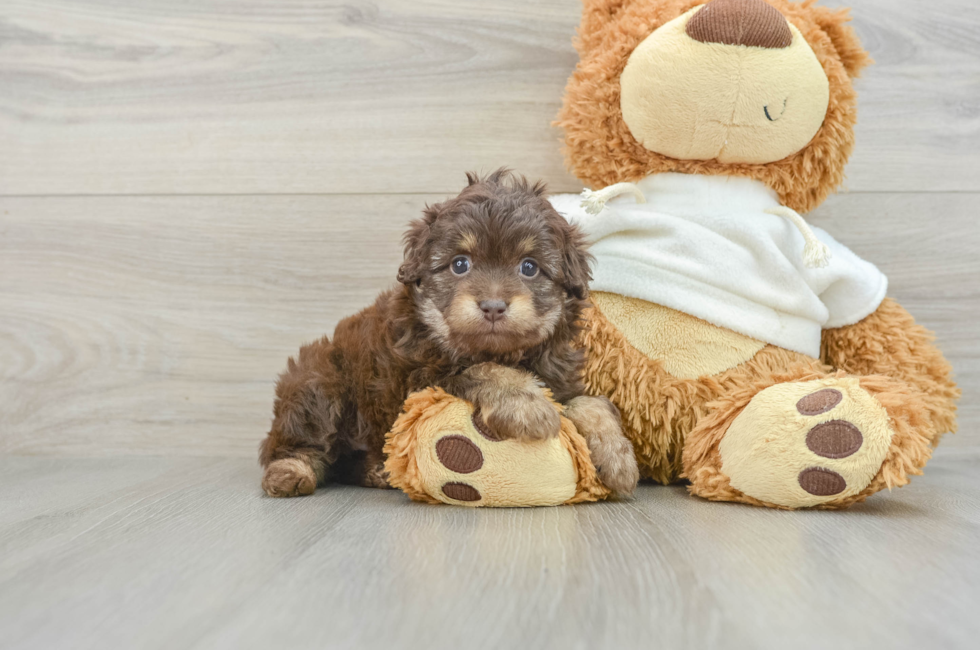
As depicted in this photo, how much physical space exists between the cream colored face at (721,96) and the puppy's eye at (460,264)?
1.95 feet

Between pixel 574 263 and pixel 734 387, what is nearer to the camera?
pixel 574 263

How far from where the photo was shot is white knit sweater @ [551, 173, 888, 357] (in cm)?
171

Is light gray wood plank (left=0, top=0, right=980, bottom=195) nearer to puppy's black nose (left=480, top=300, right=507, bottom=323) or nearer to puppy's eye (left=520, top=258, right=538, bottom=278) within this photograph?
puppy's eye (left=520, top=258, right=538, bottom=278)

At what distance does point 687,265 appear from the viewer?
171cm

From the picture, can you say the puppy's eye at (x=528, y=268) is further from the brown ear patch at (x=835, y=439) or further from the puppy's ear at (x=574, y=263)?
the brown ear patch at (x=835, y=439)

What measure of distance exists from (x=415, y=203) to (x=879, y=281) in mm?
1245

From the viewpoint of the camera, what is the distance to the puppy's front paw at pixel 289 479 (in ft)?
5.26

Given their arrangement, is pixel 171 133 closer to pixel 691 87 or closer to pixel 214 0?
pixel 214 0

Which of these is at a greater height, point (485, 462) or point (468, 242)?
point (468, 242)

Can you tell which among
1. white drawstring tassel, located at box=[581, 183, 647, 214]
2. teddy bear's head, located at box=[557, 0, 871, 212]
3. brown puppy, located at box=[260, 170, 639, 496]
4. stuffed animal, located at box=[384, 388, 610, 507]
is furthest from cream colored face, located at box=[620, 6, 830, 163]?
stuffed animal, located at box=[384, 388, 610, 507]

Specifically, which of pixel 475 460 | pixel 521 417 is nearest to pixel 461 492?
pixel 475 460

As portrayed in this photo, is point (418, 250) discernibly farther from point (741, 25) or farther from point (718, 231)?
point (741, 25)

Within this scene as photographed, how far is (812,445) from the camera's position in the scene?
1406 millimetres

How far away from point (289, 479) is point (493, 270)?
64 cm
